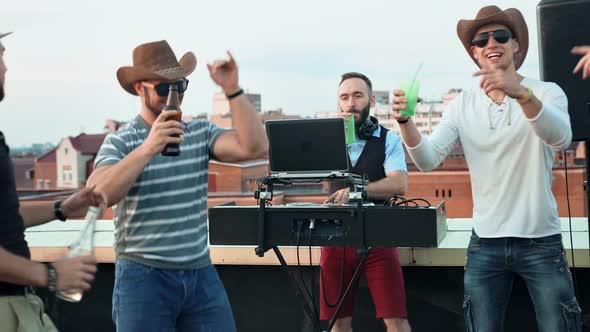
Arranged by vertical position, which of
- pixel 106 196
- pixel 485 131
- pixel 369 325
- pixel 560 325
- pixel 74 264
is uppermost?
pixel 485 131

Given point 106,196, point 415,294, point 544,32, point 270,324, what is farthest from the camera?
point 270,324

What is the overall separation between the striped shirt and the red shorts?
3.88 ft

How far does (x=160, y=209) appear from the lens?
2627 mm

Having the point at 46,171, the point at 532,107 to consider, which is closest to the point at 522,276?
the point at 532,107

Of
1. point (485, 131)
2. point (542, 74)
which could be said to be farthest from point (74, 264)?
point (542, 74)

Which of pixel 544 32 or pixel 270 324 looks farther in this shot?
pixel 270 324

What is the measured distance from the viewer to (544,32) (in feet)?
11.6

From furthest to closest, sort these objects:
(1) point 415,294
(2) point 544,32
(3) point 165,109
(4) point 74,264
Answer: (1) point 415,294 < (2) point 544,32 < (3) point 165,109 < (4) point 74,264

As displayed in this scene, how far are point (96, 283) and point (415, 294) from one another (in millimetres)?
2232

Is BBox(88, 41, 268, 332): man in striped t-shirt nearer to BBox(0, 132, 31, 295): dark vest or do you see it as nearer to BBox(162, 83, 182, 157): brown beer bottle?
BBox(162, 83, 182, 157): brown beer bottle

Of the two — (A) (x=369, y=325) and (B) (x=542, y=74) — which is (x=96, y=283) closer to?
(A) (x=369, y=325)

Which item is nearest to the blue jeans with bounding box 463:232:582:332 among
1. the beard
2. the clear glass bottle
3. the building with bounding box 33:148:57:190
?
the beard

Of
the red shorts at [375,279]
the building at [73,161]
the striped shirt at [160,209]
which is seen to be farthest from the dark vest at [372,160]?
the building at [73,161]

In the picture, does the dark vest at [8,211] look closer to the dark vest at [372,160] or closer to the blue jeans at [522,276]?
the blue jeans at [522,276]
